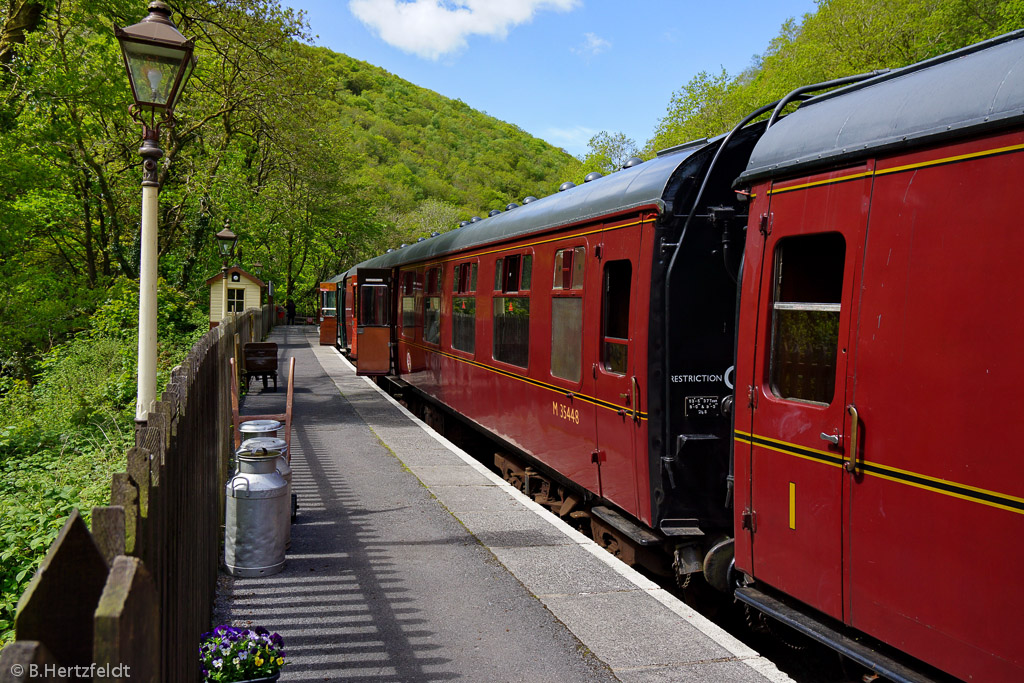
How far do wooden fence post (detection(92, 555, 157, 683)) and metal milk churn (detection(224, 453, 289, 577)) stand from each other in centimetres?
424

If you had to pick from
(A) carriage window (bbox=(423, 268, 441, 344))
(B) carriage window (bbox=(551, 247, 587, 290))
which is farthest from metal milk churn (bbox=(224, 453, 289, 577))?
(A) carriage window (bbox=(423, 268, 441, 344))

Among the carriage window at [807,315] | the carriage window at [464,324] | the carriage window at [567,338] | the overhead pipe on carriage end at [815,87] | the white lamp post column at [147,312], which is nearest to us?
the carriage window at [807,315]

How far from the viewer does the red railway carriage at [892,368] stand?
3.15m

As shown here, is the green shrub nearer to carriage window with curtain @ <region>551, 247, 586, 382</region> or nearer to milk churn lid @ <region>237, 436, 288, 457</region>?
milk churn lid @ <region>237, 436, 288, 457</region>

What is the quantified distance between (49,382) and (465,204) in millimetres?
84227

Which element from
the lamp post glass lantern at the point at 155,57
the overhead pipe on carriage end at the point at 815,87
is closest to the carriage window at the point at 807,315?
the overhead pipe on carriage end at the point at 815,87

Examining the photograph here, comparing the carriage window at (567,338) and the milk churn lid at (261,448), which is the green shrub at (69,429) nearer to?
the milk churn lid at (261,448)

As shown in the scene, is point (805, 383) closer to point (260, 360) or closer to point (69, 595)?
point (69, 595)

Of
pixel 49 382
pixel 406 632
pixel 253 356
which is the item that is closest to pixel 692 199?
pixel 406 632

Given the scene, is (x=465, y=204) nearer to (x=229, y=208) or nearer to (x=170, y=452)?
(x=229, y=208)

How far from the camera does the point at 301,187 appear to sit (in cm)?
3206

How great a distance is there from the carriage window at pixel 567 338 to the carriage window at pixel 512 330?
82 centimetres

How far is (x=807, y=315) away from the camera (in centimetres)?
427

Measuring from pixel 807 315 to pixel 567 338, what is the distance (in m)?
3.09
